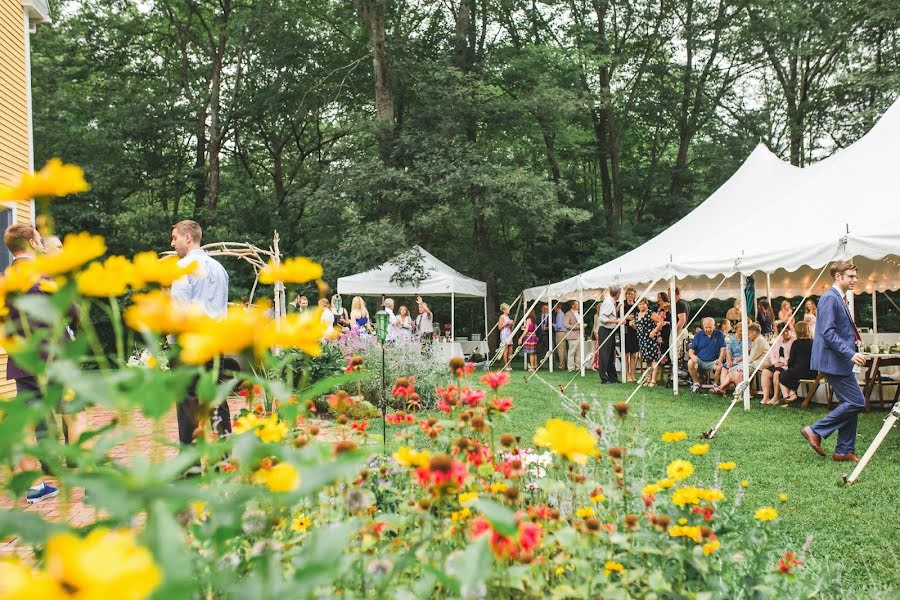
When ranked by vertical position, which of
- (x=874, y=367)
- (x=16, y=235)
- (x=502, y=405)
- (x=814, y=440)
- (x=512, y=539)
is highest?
(x=16, y=235)

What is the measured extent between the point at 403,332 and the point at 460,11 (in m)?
13.0

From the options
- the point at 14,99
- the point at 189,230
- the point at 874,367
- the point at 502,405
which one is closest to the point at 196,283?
the point at 189,230

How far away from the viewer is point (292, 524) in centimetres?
225

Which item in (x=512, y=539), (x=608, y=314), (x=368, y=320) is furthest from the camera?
(x=608, y=314)

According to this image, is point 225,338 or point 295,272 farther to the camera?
point 295,272

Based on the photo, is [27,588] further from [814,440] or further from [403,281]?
[403,281]

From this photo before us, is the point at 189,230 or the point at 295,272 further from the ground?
the point at 189,230

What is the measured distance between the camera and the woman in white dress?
11202mm

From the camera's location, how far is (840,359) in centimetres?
591

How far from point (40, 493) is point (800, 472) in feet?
18.3

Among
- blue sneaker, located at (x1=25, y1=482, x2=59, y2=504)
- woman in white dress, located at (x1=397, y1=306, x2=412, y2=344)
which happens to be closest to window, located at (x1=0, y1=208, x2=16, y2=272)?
blue sneaker, located at (x1=25, y1=482, x2=59, y2=504)

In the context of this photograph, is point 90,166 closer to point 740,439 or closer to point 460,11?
point 460,11

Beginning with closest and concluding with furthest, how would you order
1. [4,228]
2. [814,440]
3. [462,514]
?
[462,514] → [814,440] → [4,228]

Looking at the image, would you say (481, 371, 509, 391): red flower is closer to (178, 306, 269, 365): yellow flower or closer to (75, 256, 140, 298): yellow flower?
(75, 256, 140, 298): yellow flower
